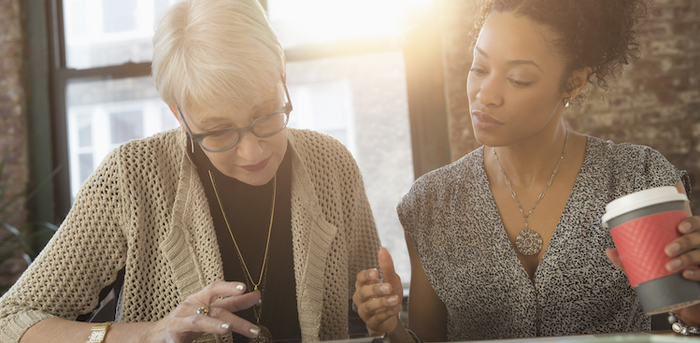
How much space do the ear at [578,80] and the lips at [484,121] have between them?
245 millimetres

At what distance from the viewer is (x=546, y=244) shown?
1171mm

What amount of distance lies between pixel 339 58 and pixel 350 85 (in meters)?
0.15

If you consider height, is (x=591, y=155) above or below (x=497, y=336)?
above

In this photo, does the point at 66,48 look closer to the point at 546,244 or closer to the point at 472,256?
the point at 472,256

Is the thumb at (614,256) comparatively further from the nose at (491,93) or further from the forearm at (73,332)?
the forearm at (73,332)

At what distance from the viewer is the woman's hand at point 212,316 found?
2.59 ft

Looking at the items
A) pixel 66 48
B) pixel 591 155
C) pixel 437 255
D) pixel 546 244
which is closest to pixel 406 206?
pixel 437 255

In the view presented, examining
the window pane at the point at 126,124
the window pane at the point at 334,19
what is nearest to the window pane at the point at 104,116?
the window pane at the point at 126,124

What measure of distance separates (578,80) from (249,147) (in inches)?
34.4

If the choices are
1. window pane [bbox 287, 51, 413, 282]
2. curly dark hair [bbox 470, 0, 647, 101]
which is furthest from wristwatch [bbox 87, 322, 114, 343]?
window pane [bbox 287, 51, 413, 282]

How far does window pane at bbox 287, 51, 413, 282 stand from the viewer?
231cm

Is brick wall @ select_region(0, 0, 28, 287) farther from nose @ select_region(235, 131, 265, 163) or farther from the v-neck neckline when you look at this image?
the v-neck neckline

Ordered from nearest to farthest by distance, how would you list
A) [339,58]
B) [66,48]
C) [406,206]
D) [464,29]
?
[406,206] → [464,29] → [339,58] → [66,48]

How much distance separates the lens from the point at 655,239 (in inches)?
27.0
